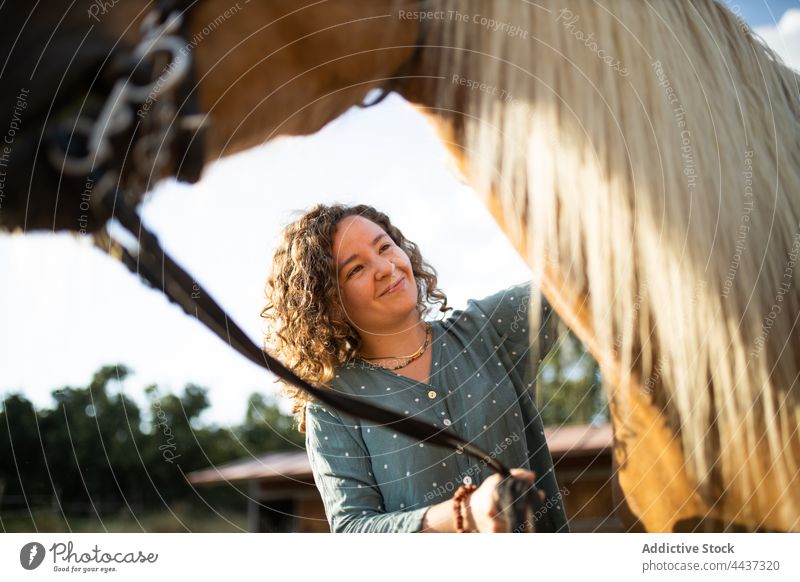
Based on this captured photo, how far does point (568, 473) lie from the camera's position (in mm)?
1572

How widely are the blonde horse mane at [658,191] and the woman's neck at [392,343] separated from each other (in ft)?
0.37

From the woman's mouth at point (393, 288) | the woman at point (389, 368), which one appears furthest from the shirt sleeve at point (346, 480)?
the woman's mouth at point (393, 288)

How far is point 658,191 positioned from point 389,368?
281 millimetres

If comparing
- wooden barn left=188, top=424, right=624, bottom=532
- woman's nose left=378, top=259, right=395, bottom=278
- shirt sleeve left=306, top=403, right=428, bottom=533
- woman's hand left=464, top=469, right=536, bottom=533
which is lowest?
wooden barn left=188, top=424, right=624, bottom=532

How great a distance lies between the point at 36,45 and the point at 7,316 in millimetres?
245

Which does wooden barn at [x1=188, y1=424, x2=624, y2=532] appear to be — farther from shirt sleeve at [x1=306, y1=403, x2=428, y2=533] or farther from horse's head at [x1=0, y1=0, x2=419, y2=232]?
horse's head at [x1=0, y1=0, x2=419, y2=232]

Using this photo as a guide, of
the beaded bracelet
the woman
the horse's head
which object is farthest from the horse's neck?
the beaded bracelet

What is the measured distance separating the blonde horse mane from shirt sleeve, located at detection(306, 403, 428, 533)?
0.66ft

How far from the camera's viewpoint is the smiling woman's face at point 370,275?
2.03 feet

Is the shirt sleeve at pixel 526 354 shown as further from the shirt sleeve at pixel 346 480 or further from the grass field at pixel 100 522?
the grass field at pixel 100 522

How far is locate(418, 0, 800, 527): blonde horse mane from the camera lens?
63cm
